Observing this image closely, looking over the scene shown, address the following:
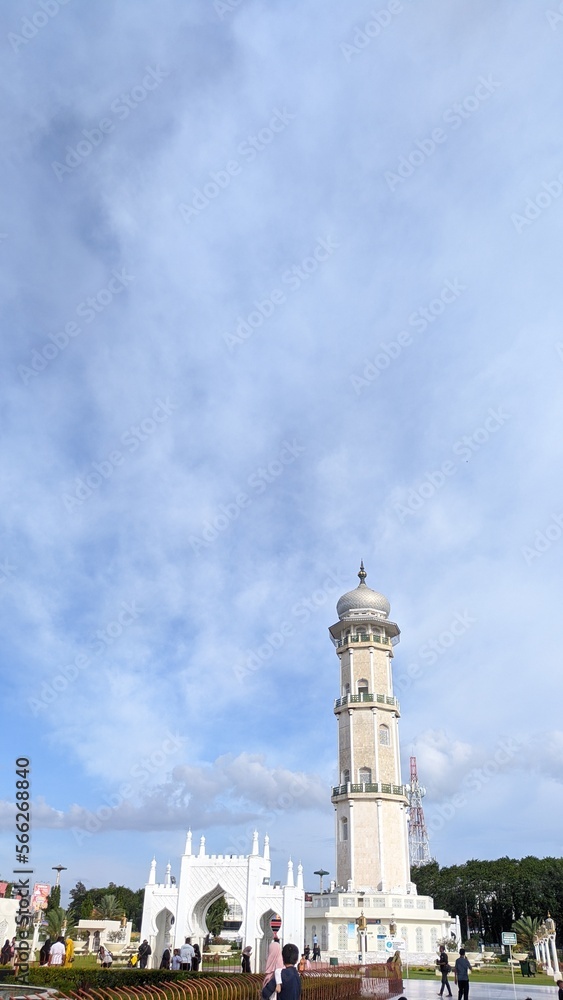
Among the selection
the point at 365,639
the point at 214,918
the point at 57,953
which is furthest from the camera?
the point at 214,918

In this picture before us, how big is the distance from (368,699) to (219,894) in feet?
61.9

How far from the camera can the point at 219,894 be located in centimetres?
3575

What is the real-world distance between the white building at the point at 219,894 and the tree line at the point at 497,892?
132ft

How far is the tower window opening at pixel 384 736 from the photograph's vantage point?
5075 centimetres

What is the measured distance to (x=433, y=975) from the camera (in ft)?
118

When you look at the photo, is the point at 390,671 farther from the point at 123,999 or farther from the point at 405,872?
the point at 123,999

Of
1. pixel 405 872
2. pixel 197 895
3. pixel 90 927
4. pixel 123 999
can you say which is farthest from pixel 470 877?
pixel 123 999

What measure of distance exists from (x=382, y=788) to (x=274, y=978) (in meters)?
42.2

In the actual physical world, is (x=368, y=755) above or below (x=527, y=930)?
above

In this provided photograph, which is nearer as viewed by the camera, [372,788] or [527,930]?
[372,788]

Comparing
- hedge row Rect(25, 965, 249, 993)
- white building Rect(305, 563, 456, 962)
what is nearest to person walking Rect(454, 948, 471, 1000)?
hedge row Rect(25, 965, 249, 993)

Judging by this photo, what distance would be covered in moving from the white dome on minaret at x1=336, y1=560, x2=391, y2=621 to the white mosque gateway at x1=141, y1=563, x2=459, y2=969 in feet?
0.26

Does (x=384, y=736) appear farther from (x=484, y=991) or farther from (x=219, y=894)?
(x=484, y=991)

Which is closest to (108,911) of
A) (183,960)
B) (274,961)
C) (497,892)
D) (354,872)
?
(354,872)
